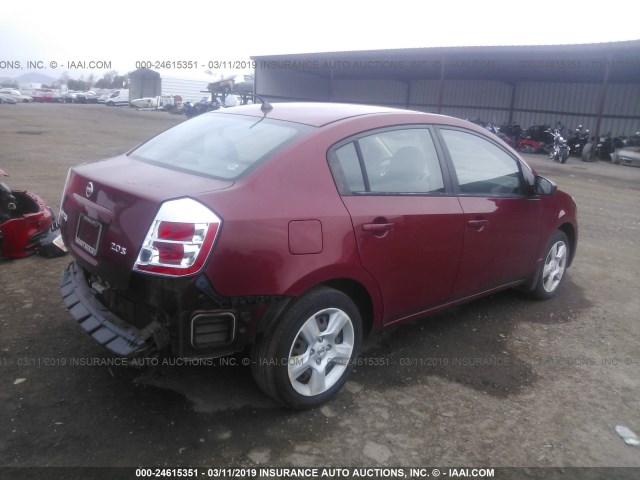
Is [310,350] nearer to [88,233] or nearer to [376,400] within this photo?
[376,400]

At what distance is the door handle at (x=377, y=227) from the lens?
3.11 metres

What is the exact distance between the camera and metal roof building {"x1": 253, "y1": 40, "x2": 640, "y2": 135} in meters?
20.5

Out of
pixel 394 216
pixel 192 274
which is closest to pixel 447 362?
pixel 394 216

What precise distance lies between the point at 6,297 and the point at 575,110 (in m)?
25.8

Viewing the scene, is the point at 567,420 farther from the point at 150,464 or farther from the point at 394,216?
the point at 150,464

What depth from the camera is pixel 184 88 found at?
177ft

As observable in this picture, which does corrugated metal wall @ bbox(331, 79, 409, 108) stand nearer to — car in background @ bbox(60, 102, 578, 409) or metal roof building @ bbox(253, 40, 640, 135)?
metal roof building @ bbox(253, 40, 640, 135)

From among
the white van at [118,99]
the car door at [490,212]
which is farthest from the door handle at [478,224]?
the white van at [118,99]

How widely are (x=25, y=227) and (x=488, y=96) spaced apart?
26.7 metres

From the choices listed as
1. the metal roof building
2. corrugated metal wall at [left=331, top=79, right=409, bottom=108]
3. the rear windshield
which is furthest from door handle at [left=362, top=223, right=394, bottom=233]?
corrugated metal wall at [left=331, top=79, right=409, bottom=108]

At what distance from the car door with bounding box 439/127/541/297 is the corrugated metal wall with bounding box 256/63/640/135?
22354 millimetres

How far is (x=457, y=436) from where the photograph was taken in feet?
9.60

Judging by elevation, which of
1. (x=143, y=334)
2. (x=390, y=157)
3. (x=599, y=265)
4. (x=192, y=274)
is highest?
(x=390, y=157)

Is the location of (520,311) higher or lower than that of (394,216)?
lower
